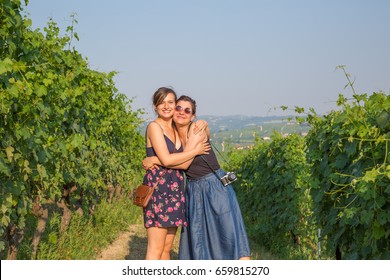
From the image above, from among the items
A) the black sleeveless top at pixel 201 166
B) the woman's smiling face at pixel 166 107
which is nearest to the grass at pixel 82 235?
the black sleeveless top at pixel 201 166

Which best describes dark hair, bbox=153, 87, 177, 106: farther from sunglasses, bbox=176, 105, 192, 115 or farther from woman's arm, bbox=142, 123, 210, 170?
woman's arm, bbox=142, 123, 210, 170

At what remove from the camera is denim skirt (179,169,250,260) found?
5.48 metres

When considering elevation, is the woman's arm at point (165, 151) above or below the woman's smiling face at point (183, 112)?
below

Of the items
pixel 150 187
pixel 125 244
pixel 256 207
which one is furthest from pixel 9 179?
pixel 256 207

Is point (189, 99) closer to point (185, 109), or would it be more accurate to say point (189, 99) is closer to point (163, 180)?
point (185, 109)

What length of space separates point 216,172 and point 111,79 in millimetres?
6375

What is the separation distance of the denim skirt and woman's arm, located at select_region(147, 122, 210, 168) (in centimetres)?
32

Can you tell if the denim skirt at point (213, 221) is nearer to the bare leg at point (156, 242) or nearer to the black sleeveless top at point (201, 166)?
the black sleeveless top at point (201, 166)

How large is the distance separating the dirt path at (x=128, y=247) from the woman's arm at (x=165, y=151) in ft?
13.0

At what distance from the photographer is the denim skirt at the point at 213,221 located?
5.48m

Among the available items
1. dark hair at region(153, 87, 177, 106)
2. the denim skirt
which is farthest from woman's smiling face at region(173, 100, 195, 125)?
the denim skirt

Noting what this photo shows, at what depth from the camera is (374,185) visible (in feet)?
14.9

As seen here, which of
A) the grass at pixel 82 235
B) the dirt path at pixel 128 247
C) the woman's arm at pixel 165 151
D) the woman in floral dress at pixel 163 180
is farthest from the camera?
the dirt path at pixel 128 247

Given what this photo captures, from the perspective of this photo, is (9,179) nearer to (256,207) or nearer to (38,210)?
(38,210)
